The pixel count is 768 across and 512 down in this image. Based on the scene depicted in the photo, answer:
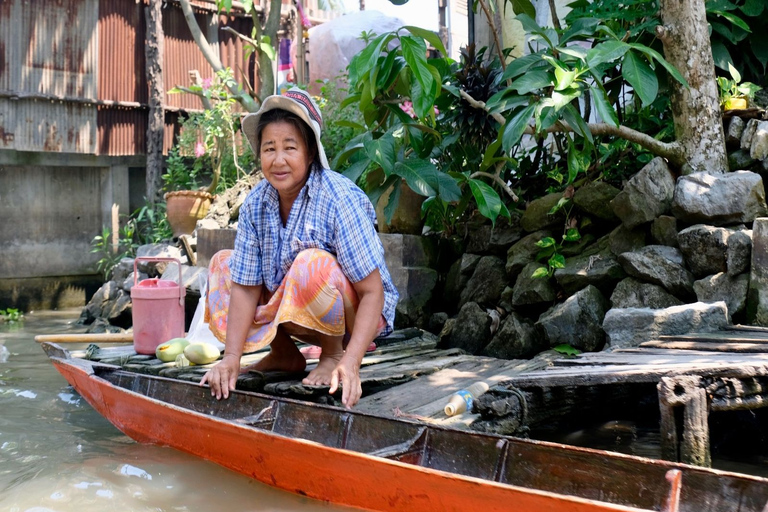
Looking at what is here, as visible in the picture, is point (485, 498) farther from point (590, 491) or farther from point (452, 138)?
point (452, 138)

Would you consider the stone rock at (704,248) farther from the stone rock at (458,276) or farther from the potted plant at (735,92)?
the stone rock at (458,276)

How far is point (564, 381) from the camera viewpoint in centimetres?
259

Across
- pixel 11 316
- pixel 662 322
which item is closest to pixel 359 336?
pixel 662 322

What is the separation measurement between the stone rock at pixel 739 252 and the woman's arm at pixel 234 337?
2259 millimetres

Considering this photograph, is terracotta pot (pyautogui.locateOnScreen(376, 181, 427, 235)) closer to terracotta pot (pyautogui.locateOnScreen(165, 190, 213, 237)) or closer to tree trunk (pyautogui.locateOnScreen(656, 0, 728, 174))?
tree trunk (pyautogui.locateOnScreen(656, 0, 728, 174))

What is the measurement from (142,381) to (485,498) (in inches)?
88.3

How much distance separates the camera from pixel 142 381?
11.7 feet

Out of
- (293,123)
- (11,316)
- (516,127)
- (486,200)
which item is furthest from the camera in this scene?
(11,316)

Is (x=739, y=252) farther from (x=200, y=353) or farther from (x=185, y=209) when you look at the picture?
(x=185, y=209)

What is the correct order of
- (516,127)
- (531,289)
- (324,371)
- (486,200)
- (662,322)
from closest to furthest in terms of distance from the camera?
(324,371), (662,322), (516,127), (486,200), (531,289)

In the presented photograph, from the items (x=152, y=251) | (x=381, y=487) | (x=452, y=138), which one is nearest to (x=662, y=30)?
(x=452, y=138)

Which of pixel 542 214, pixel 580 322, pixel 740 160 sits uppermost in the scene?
pixel 740 160

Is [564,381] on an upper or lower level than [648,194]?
lower

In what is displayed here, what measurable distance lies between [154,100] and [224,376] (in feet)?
22.9
